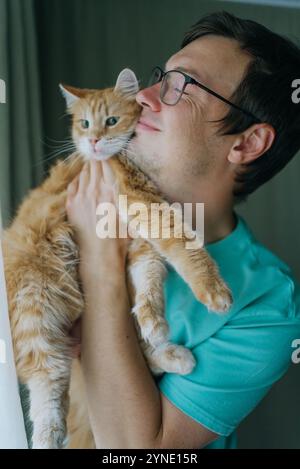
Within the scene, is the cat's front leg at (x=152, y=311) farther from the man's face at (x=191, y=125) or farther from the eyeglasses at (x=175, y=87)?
the eyeglasses at (x=175, y=87)

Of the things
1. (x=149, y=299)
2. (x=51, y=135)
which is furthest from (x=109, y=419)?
(x=51, y=135)

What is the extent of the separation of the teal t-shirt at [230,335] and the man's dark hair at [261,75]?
0.76 ft

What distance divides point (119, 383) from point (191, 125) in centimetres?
56

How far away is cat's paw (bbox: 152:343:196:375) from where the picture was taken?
112 cm

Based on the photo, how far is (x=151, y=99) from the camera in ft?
3.55

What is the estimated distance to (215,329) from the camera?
113 centimetres

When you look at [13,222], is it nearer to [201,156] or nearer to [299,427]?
[201,156]

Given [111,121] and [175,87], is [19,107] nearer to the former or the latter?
[111,121]

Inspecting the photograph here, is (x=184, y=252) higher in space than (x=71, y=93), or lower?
lower

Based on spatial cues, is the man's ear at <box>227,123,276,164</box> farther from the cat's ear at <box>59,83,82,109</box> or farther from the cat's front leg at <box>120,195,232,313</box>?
the cat's ear at <box>59,83,82,109</box>

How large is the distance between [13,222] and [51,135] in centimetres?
20

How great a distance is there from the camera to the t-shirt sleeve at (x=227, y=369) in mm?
1128

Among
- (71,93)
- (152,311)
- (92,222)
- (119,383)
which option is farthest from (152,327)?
(71,93)

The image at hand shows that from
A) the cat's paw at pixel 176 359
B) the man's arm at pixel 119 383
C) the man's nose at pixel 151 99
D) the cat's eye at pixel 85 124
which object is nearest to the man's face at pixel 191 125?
the man's nose at pixel 151 99
